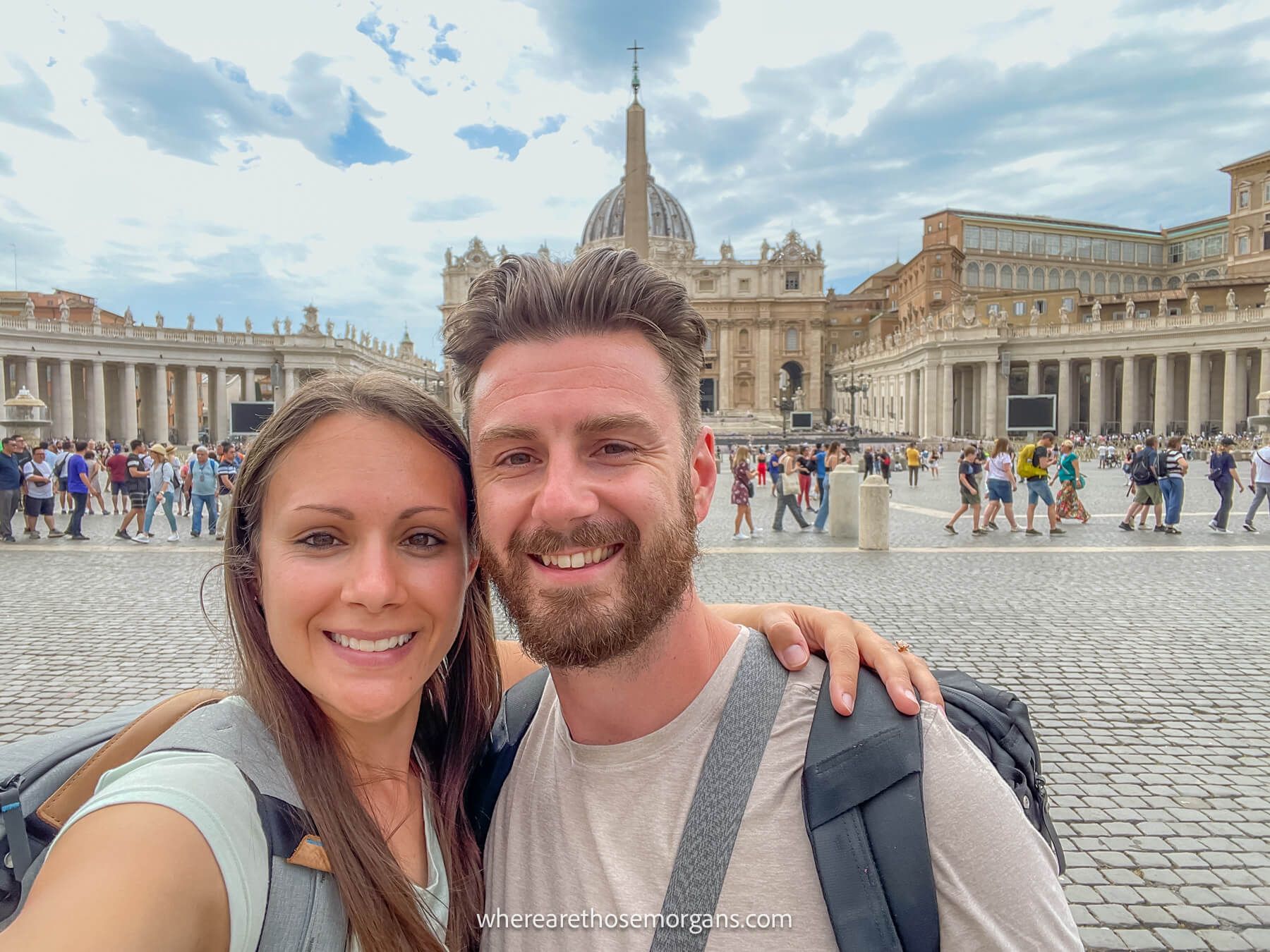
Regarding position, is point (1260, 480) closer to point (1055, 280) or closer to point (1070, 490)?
point (1070, 490)

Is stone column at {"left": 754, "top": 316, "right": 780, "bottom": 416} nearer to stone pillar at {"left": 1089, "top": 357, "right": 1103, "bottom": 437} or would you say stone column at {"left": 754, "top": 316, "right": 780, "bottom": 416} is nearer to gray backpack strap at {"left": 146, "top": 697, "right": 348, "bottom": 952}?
stone pillar at {"left": 1089, "top": 357, "right": 1103, "bottom": 437}

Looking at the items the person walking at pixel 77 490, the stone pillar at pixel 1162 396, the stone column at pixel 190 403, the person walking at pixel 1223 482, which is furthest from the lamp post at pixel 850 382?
the person walking at pixel 77 490

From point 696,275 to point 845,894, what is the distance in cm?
8320

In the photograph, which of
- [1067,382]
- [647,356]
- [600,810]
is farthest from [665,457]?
[1067,382]

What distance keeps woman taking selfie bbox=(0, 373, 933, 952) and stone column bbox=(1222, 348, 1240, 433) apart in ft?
162

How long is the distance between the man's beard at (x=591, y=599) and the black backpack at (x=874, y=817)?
1.11 feet

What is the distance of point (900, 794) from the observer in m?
1.18

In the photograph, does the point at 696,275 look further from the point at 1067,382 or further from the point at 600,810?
the point at 600,810

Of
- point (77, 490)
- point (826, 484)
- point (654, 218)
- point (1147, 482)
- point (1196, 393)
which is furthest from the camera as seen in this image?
point (654, 218)

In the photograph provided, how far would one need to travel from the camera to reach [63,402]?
151 ft

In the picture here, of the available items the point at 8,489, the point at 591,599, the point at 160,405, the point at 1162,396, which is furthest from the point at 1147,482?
the point at 160,405

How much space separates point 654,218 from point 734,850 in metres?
98.5

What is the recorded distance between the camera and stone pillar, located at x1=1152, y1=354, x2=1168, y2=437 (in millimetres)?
43938

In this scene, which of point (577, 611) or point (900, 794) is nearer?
point (900, 794)
